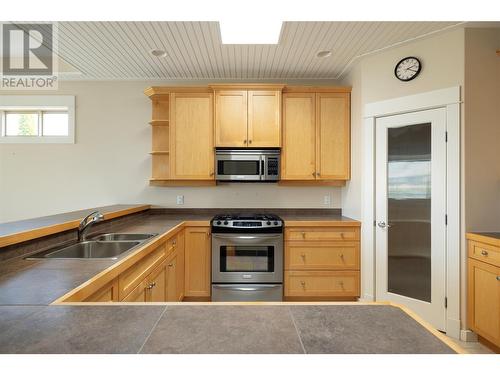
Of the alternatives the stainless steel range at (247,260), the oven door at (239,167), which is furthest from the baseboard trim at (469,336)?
the oven door at (239,167)

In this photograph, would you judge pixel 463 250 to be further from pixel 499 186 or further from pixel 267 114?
pixel 267 114

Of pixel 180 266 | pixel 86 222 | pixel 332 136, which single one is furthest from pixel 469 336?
pixel 86 222

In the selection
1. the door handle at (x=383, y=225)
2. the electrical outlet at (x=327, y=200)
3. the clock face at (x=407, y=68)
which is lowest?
the door handle at (x=383, y=225)

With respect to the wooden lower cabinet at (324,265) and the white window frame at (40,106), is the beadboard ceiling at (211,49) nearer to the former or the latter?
the white window frame at (40,106)

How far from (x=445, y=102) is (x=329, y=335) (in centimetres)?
234

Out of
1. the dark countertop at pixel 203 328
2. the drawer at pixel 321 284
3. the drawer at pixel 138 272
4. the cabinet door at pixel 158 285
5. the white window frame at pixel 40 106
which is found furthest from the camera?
the white window frame at pixel 40 106

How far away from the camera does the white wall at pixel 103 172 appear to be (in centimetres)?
333

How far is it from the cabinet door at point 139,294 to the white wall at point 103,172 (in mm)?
1762

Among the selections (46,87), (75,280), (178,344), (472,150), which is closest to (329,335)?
(178,344)

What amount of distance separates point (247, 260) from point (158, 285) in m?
1.04

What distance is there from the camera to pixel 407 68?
2406 millimetres

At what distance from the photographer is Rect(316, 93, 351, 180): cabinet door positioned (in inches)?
120

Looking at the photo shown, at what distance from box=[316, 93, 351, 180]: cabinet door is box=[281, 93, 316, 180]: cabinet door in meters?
0.07

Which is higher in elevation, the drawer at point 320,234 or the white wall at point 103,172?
the white wall at point 103,172
